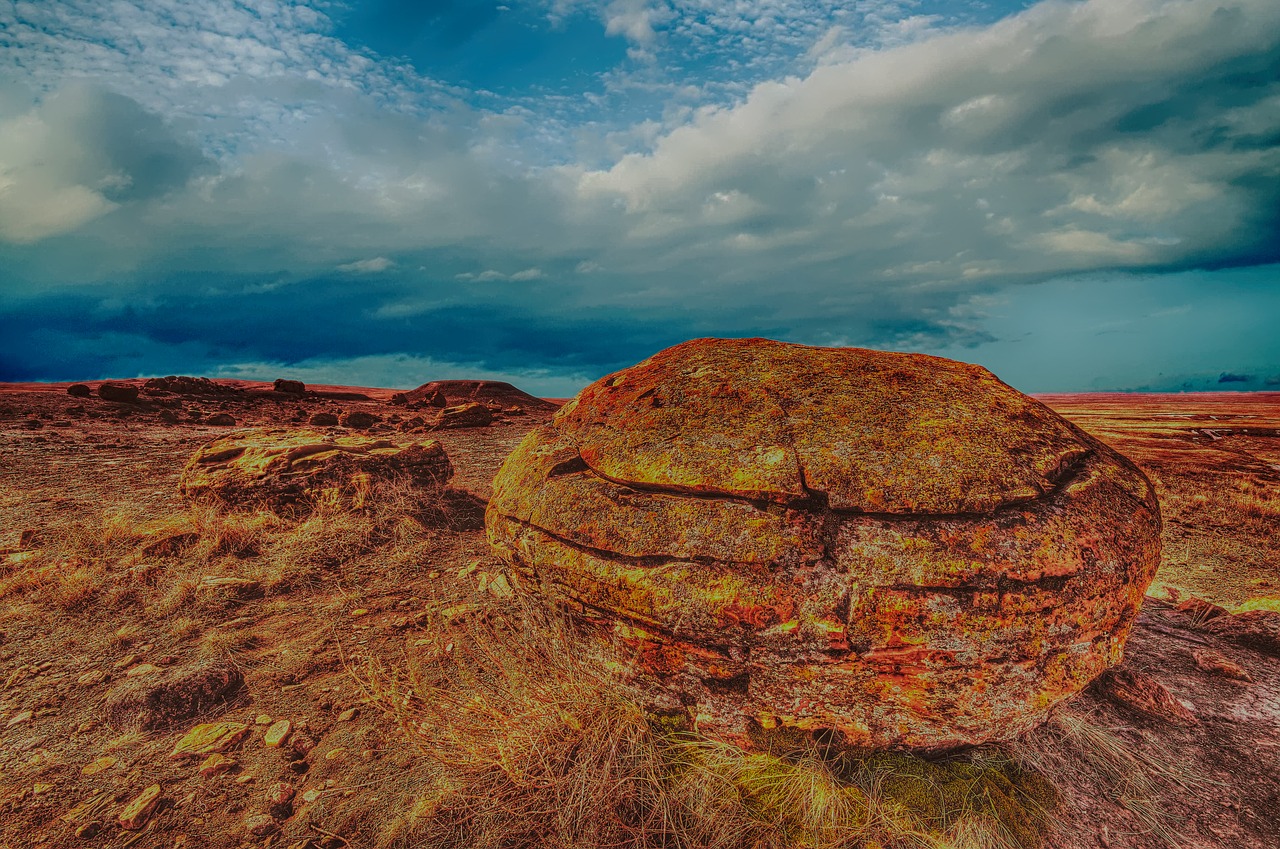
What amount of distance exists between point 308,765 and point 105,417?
17.1m

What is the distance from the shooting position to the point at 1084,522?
330cm

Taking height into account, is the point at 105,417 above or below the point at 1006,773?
above

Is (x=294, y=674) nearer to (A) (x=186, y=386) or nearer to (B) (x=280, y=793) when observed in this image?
(B) (x=280, y=793)

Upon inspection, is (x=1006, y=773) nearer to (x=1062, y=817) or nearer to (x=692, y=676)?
(x=1062, y=817)

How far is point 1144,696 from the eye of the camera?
4.17 meters

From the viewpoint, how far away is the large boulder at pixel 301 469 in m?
7.94

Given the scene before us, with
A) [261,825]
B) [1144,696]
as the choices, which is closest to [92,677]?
[261,825]

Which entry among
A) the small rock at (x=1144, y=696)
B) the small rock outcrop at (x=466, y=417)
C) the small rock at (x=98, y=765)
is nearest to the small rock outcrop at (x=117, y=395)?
the small rock outcrop at (x=466, y=417)

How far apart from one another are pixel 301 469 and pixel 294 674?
13.6ft

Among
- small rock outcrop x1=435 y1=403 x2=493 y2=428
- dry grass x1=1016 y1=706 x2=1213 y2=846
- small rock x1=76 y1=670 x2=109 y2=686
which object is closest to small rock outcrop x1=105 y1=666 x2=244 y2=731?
small rock x1=76 y1=670 x2=109 y2=686

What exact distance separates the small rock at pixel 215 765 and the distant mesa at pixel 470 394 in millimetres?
19625

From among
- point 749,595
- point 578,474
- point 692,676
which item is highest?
point 578,474

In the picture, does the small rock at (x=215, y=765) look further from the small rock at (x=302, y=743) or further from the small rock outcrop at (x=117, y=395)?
the small rock outcrop at (x=117, y=395)

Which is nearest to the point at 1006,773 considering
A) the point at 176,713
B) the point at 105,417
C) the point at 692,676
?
the point at 692,676
